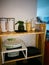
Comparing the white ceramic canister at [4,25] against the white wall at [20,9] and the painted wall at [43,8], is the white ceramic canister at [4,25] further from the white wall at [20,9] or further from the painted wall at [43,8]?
the painted wall at [43,8]

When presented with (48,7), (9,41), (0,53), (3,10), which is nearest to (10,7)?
(3,10)

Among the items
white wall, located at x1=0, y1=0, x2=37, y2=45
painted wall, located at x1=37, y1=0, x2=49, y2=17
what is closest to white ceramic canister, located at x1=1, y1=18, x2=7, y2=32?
white wall, located at x1=0, y1=0, x2=37, y2=45

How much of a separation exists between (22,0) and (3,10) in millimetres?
406

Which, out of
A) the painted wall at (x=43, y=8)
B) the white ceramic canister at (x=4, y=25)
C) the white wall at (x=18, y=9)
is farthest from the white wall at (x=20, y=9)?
the painted wall at (x=43, y=8)

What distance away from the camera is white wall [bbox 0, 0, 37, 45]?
1.69 meters

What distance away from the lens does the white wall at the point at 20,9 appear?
1.69 metres

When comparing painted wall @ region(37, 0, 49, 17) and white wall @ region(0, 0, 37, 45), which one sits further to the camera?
painted wall @ region(37, 0, 49, 17)

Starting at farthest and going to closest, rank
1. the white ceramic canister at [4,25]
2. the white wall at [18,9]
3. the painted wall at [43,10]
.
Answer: the painted wall at [43,10], the white wall at [18,9], the white ceramic canister at [4,25]

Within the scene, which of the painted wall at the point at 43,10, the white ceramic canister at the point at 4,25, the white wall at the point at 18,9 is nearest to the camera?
the white ceramic canister at the point at 4,25

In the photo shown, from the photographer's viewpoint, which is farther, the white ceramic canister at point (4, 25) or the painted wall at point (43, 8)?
the painted wall at point (43, 8)

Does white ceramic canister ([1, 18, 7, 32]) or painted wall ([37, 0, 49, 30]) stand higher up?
painted wall ([37, 0, 49, 30])

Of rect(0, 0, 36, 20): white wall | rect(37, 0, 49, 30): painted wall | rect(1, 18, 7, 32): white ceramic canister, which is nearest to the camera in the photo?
rect(1, 18, 7, 32): white ceramic canister

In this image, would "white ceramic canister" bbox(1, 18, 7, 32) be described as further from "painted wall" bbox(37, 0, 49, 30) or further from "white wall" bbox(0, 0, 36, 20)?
"painted wall" bbox(37, 0, 49, 30)

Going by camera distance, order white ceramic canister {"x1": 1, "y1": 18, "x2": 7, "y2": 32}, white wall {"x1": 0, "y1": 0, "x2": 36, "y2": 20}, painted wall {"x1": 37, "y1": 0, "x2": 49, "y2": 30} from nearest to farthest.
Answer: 1. white ceramic canister {"x1": 1, "y1": 18, "x2": 7, "y2": 32}
2. white wall {"x1": 0, "y1": 0, "x2": 36, "y2": 20}
3. painted wall {"x1": 37, "y1": 0, "x2": 49, "y2": 30}
